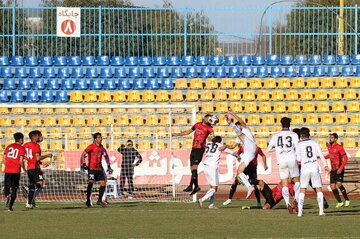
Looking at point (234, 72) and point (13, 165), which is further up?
point (234, 72)

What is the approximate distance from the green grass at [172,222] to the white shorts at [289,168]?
90 cm

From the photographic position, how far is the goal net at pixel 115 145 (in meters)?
34.2

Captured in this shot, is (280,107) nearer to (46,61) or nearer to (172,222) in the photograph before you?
(46,61)

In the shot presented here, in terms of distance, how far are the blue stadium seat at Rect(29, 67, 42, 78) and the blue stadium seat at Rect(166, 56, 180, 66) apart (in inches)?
198

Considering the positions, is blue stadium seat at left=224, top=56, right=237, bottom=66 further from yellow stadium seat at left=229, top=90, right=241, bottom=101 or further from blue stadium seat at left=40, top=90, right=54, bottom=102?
blue stadium seat at left=40, top=90, right=54, bottom=102

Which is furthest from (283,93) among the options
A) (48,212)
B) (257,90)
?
(48,212)

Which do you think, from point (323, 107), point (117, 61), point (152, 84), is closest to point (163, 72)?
point (152, 84)

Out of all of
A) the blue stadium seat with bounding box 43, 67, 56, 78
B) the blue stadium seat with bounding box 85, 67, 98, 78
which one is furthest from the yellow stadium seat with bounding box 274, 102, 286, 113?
the blue stadium seat with bounding box 43, 67, 56, 78

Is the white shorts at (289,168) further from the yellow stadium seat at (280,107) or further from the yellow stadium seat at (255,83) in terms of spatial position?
the yellow stadium seat at (255,83)

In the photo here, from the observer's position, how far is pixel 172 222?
21.9 metres

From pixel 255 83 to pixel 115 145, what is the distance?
6.75 m

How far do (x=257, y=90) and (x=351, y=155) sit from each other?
18.7 feet

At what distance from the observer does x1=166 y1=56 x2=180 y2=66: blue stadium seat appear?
4291 cm

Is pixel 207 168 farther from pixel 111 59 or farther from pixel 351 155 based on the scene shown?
pixel 111 59
